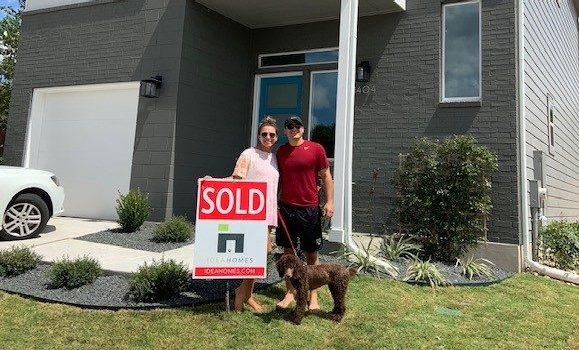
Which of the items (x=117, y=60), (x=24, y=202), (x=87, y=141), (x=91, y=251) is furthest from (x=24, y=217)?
(x=117, y=60)

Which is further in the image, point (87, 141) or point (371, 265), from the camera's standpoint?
point (87, 141)

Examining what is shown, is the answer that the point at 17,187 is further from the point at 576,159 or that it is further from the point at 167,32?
the point at 576,159

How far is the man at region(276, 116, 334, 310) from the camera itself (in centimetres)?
422

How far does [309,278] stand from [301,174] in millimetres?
934

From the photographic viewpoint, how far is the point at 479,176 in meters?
6.39

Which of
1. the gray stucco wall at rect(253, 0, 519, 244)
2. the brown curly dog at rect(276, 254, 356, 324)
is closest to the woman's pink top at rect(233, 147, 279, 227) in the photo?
the brown curly dog at rect(276, 254, 356, 324)

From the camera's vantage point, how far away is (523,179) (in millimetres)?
6508

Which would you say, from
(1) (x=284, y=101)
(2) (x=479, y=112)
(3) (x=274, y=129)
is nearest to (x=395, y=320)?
(3) (x=274, y=129)

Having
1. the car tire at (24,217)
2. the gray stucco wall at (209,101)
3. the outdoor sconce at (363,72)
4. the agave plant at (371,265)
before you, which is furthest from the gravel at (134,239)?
the outdoor sconce at (363,72)

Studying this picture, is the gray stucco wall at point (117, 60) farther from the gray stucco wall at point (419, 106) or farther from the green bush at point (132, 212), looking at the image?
the gray stucco wall at point (419, 106)

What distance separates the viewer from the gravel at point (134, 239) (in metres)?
6.26

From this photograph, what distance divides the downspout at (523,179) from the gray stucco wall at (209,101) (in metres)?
4.90

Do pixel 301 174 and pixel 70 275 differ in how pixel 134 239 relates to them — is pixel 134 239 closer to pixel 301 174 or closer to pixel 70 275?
pixel 70 275

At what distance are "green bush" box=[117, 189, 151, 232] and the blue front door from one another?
115 inches
